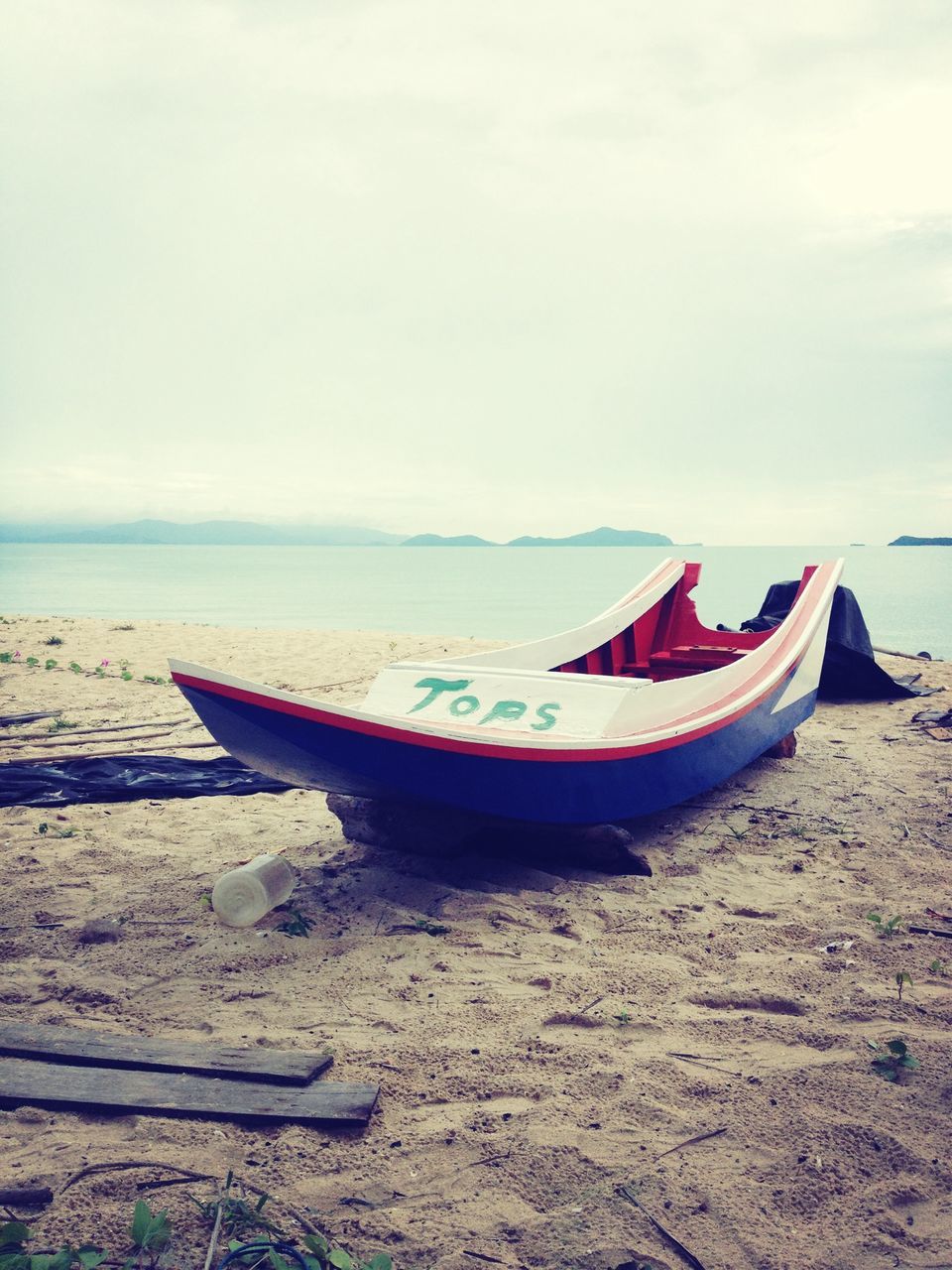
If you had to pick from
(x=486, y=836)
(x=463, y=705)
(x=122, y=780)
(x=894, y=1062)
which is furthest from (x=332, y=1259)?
(x=122, y=780)

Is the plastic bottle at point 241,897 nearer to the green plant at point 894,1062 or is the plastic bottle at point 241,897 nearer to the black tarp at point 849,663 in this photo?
the green plant at point 894,1062

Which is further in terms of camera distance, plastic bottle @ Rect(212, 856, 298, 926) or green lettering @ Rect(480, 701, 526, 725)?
green lettering @ Rect(480, 701, 526, 725)

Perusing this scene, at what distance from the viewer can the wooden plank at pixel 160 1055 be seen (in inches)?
96.0

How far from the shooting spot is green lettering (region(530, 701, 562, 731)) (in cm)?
418

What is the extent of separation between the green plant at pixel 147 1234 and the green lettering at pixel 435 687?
2.74 m

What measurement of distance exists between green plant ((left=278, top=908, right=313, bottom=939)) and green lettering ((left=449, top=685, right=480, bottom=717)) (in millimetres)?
1263

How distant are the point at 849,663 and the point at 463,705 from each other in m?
5.40

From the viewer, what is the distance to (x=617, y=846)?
4.05 meters

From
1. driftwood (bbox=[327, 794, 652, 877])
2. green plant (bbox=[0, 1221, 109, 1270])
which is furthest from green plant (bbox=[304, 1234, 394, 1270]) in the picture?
driftwood (bbox=[327, 794, 652, 877])

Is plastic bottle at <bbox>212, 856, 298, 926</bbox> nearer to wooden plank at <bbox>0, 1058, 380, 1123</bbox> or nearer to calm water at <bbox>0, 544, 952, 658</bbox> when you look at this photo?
wooden plank at <bbox>0, 1058, 380, 1123</bbox>

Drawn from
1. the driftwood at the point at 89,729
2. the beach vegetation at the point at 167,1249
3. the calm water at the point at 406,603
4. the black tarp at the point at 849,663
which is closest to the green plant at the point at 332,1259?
the beach vegetation at the point at 167,1249

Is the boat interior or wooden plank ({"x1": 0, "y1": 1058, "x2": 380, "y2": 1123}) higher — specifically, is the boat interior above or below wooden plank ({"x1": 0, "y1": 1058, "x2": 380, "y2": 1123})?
above

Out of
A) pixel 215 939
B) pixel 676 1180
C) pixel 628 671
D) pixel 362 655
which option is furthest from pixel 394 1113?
pixel 362 655

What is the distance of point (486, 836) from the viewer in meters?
4.08
